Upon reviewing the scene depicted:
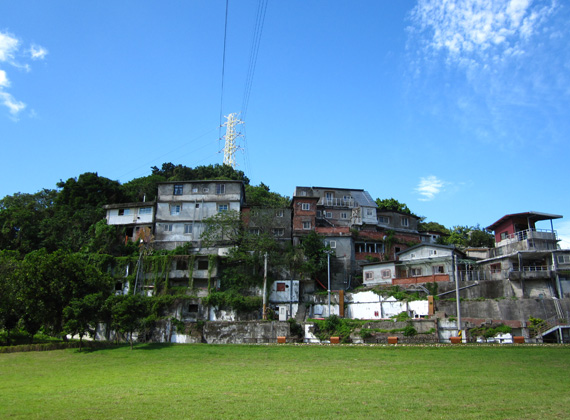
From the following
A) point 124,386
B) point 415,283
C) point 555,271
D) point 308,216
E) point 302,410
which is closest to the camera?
point 302,410

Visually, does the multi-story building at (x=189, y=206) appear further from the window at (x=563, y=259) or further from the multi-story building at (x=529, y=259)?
the window at (x=563, y=259)

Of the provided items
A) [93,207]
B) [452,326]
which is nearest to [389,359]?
[452,326]

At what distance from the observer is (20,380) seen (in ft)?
74.5

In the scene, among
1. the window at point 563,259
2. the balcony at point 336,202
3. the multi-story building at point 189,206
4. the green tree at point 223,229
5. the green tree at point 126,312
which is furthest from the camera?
the balcony at point 336,202

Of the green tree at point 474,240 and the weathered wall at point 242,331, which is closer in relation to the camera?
the weathered wall at point 242,331

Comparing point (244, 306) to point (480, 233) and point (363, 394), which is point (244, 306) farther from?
point (480, 233)

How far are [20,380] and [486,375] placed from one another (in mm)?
22375

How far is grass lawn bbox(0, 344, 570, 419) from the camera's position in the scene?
14477mm

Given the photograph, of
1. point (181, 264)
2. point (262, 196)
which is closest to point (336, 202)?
point (262, 196)

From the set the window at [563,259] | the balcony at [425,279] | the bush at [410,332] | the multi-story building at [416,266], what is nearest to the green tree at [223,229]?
the multi-story building at [416,266]

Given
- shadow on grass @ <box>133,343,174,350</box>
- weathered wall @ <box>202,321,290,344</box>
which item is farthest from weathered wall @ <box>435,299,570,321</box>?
shadow on grass @ <box>133,343,174,350</box>

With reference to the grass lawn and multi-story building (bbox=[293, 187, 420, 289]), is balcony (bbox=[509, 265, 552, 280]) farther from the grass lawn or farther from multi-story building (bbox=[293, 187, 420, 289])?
multi-story building (bbox=[293, 187, 420, 289])

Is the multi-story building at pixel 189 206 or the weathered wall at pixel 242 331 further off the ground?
the multi-story building at pixel 189 206

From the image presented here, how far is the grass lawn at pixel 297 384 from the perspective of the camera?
14.5 meters
